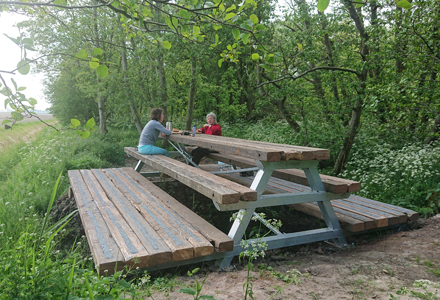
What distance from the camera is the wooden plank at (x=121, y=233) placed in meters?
2.39

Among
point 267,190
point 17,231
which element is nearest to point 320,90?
point 267,190

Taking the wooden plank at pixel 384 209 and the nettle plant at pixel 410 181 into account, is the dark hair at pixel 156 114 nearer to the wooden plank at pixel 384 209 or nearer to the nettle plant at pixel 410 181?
the wooden plank at pixel 384 209

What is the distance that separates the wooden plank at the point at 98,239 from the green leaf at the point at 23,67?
1244mm

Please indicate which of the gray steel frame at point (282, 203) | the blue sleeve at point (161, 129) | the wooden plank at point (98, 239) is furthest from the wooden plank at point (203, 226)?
the blue sleeve at point (161, 129)

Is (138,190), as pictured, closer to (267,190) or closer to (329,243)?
(267,190)

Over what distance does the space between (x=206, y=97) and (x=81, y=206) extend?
462 inches

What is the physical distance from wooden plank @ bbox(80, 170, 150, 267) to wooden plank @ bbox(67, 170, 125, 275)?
40 mm

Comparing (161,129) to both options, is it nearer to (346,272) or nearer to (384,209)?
(384,209)

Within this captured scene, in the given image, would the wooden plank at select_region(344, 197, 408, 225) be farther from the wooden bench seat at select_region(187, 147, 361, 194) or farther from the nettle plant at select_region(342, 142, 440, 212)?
the nettle plant at select_region(342, 142, 440, 212)

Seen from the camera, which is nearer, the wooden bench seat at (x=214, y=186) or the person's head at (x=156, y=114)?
the wooden bench seat at (x=214, y=186)

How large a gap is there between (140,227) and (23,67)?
6.42 feet

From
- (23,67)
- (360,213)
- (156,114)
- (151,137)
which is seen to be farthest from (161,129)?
(23,67)

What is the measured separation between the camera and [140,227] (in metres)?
2.96

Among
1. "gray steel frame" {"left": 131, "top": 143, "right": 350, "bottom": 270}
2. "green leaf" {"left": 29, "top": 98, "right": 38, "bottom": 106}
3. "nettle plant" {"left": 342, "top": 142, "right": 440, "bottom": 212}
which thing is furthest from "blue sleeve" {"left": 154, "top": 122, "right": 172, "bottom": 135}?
"green leaf" {"left": 29, "top": 98, "right": 38, "bottom": 106}
